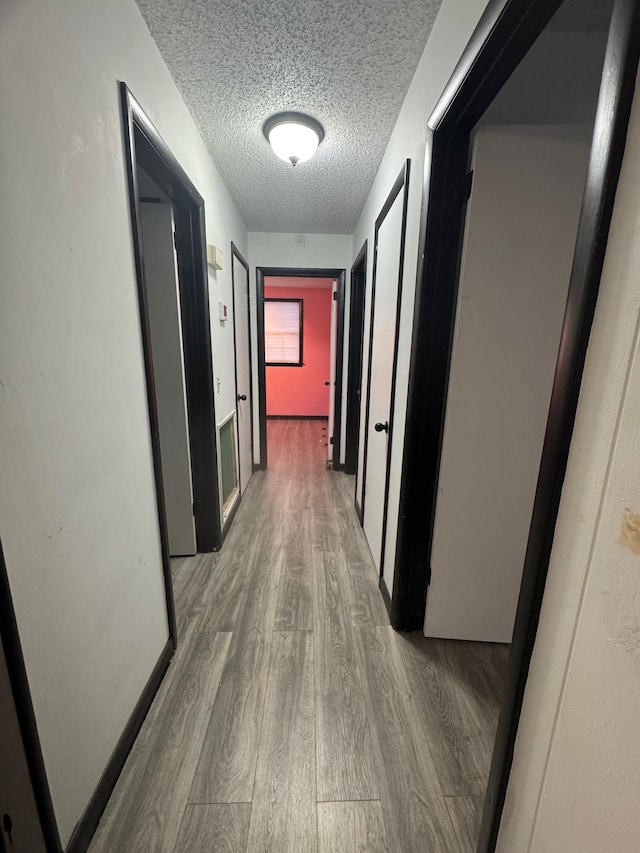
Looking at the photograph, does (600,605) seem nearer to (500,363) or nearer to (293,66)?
(500,363)

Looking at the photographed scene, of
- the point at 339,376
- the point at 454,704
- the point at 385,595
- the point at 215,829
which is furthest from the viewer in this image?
the point at 339,376

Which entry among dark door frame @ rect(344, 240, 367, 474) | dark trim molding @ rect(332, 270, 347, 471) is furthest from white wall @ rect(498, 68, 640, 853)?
dark trim molding @ rect(332, 270, 347, 471)

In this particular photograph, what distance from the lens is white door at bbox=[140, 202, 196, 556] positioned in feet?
5.99

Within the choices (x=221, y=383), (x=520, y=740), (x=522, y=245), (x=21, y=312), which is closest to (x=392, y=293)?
(x=522, y=245)

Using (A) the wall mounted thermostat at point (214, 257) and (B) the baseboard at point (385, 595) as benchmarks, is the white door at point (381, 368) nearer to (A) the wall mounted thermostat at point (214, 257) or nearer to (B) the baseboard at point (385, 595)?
(B) the baseboard at point (385, 595)

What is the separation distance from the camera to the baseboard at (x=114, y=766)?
93cm

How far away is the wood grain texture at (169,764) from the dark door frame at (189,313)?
0.24m

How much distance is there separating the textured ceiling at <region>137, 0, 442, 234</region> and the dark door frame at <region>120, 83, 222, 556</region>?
34 cm

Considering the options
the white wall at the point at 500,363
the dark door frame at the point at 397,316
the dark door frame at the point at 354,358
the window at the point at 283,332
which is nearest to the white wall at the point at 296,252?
the dark door frame at the point at 354,358

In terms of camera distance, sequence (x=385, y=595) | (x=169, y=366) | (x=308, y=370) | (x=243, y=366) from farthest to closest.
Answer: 1. (x=308, y=370)
2. (x=243, y=366)
3. (x=169, y=366)
4. (x=385, y=595)

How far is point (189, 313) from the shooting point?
A: 6.48 feet

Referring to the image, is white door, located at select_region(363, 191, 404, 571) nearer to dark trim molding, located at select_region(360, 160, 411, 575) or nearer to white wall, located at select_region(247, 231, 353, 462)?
dark trim molding, located at select_region(360, 160, 411, 575)

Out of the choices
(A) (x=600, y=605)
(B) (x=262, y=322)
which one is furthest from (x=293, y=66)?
(B) (x=262, y=322)

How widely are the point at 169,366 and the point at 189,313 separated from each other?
0.32 meters
